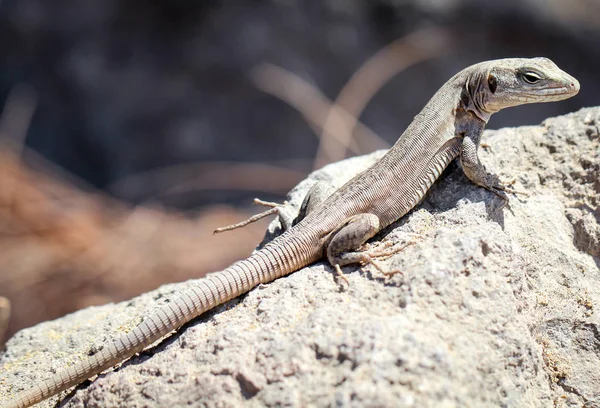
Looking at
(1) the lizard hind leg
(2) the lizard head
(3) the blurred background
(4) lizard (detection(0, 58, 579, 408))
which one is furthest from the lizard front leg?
(3) the blurred background

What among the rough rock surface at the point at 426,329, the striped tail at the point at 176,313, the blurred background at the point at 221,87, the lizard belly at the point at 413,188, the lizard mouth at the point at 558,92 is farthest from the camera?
the blurred background at the point at 221,87

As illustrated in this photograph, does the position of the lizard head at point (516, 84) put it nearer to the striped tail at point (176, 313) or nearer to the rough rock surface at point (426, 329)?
the rough rock surface at point (426, 329)

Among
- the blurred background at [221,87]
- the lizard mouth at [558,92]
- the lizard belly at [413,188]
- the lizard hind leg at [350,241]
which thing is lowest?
the lizard hind leg at [350,241]

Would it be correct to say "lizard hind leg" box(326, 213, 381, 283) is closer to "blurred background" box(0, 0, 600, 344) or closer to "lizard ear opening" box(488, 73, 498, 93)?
"lizard ear opening" box(488, 73, 498, 93)

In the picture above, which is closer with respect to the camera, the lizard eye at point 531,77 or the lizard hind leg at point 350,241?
the lizard hind leg at point 350,241

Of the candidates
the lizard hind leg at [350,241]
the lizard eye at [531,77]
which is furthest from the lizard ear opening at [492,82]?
the lizard hind leg at [350,241]

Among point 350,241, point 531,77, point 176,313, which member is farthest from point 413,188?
point 176,313
